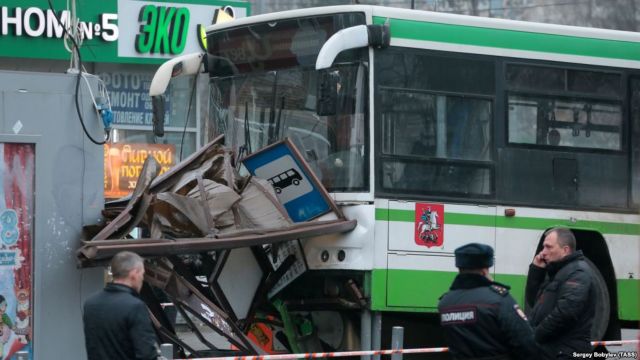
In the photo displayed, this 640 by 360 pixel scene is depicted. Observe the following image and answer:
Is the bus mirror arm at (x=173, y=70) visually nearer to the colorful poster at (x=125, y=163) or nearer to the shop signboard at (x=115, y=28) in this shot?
the shop signboard at (x=115, y=28)

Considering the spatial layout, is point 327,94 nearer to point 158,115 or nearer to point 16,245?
point 158,115

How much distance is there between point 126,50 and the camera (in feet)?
73.4

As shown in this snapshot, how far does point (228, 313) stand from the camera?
11078mm

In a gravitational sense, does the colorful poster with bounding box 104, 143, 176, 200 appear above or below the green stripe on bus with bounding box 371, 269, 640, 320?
above

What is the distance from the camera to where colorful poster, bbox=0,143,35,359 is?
988 cm

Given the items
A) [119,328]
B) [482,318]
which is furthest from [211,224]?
[482,318]

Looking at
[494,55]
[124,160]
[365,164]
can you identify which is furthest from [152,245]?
[124,160]

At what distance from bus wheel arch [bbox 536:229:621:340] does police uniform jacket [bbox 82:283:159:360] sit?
6.25 metres

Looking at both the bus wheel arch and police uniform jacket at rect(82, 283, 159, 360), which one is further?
the bus wheel arch

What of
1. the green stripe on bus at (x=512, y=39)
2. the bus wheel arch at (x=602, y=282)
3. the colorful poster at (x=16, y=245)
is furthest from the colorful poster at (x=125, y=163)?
the colorful poster at (x=16, y=245)

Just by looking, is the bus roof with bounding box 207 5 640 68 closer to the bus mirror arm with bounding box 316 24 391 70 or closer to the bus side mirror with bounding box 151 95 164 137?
the bus mirror arm with bounding box 316 24 391 70

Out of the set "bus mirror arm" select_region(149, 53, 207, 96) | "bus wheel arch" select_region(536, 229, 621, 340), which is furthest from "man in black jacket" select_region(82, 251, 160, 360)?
"bus wheel arch" select_region(536, 229, 621, 340)

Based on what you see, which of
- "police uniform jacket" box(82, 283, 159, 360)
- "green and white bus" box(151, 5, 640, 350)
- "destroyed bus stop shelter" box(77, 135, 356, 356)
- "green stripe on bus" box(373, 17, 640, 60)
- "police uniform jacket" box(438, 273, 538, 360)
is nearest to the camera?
"police uniform jacket" box(438, 273, 538, 360)

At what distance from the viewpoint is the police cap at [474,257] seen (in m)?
6.99
